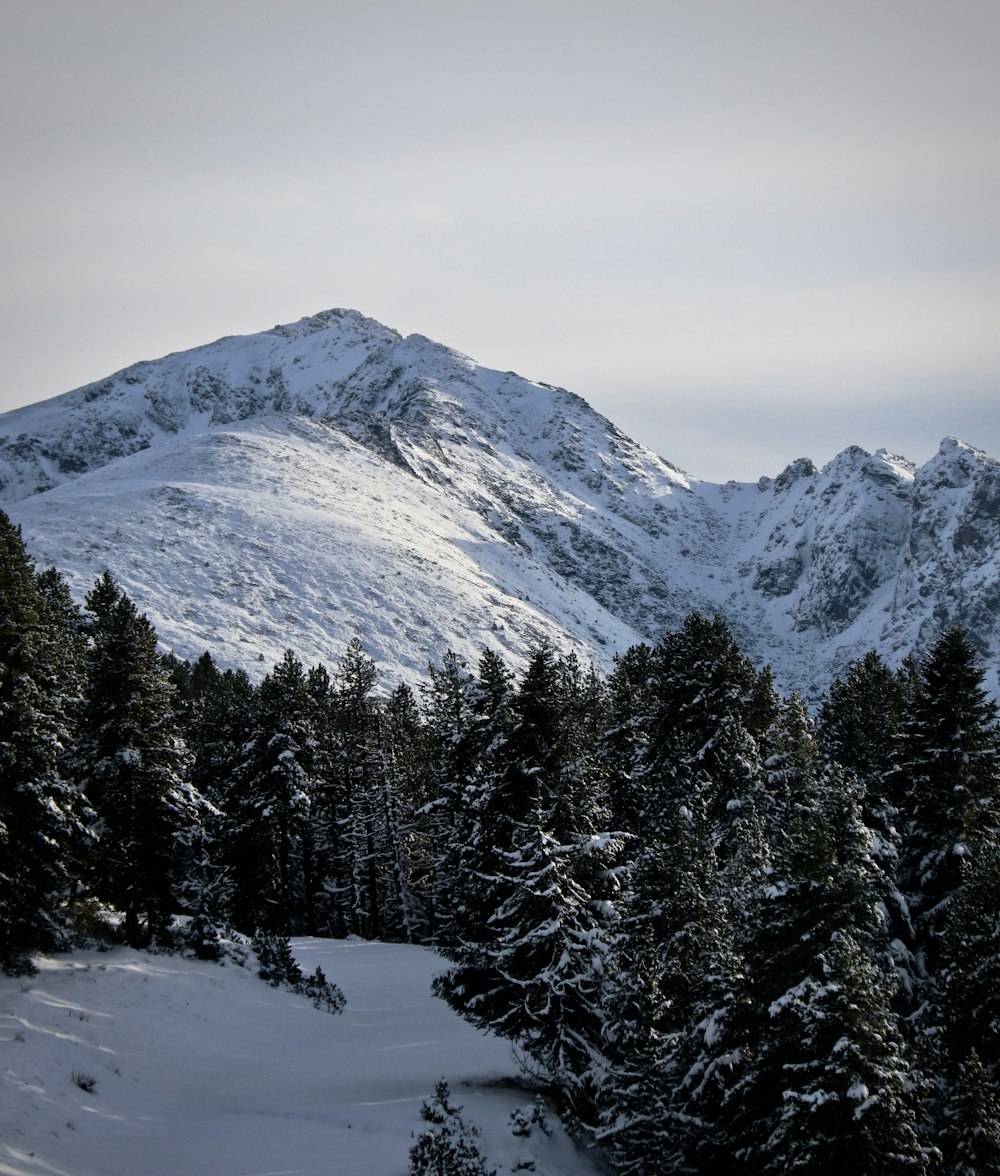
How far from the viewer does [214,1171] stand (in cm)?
1711

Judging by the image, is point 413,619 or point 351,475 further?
point 351,475

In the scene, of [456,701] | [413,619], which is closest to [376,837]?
[456,701]

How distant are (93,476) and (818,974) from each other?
471 ft

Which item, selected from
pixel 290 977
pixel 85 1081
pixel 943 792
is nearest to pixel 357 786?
pixel 290 977

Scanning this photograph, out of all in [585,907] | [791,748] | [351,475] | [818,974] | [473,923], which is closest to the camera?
[818,974]

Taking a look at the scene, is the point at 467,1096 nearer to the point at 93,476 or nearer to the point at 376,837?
the point at 376,837

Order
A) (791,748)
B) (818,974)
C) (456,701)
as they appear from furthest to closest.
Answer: (456,701)
(791,748)
(818,974)

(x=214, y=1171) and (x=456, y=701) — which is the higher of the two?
(x=456, y=701)

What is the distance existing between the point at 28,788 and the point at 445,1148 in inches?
467

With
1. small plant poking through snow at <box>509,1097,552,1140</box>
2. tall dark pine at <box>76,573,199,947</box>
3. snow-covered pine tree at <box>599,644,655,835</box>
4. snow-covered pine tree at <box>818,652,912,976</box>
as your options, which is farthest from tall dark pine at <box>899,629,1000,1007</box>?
tall dark pine at <box>76,573,199,947</box>

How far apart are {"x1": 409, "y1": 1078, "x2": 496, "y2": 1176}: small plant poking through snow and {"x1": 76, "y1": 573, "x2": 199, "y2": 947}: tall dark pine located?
11.6 m

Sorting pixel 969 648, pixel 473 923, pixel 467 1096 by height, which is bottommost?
pixel 467 1096

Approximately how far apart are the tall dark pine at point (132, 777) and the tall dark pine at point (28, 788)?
2678 mm

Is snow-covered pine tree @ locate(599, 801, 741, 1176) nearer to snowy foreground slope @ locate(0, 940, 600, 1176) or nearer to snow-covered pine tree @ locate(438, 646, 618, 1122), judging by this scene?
snow-covered pine tree @ locate(438, 646, 618, 1122)
